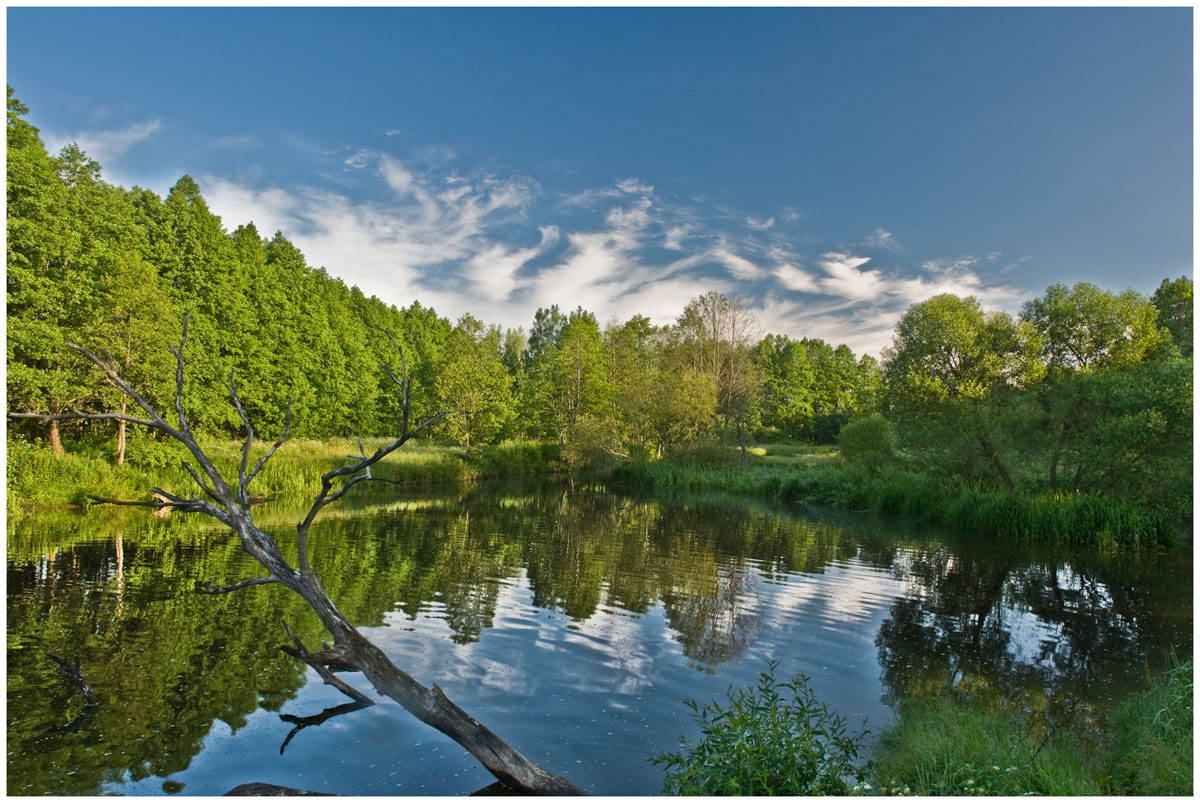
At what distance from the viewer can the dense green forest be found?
20297 millimetres

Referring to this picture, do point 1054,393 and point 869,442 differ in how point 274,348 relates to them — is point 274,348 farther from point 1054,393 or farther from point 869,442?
point 1054,393

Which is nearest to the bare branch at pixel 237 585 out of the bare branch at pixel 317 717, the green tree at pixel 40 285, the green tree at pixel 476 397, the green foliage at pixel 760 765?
the bare branch at pixel 317 717

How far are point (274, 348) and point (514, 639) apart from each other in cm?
3680

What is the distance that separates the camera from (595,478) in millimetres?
43312

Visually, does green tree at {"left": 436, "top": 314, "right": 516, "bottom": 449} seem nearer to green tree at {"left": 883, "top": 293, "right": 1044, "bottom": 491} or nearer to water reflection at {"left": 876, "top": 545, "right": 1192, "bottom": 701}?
green tree at {"left": 883, "top": 293, "right": 1044, "bottom": 491}

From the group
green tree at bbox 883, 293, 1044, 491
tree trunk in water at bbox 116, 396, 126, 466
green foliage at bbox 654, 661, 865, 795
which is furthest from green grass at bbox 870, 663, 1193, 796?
tree trunk in water at bbox 116, 396, 126, 466

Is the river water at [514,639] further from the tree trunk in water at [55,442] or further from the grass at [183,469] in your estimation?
the tree trunk in water at [55,442]

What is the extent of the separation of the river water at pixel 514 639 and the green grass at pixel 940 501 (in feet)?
5.35

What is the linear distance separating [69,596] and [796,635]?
11036 mm

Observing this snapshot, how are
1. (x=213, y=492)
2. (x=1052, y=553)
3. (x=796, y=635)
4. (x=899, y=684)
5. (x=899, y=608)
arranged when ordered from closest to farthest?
(x=213, y=492)
(x=899, y=684)
(x=796, y=635)
(x=899, y=608)
(x=1052, y=553)

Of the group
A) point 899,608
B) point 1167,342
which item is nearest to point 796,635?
point 899,608

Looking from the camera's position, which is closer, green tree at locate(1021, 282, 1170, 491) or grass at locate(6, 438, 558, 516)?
grass at locate(6, 438, 558, 516)

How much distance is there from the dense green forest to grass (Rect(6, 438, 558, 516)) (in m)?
1.20

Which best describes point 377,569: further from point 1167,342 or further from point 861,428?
point 861,428
